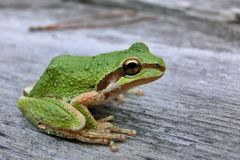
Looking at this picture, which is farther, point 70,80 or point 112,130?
point 70,80

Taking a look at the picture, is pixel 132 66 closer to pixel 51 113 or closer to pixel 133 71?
Answer: pixel 133 71

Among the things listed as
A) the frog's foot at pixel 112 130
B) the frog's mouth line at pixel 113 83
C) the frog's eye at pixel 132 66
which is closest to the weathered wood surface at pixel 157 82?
the frog's foot at pixel 112 130

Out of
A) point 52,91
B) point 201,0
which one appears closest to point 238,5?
point 201,0

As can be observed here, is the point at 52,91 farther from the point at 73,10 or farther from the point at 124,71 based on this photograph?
the point at 73,10

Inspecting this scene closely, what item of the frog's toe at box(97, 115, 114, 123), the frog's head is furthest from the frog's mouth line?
the frog's toe at box(97, 115, 114, 123)

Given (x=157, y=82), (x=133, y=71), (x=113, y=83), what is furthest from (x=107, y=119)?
(x=157, y=82)

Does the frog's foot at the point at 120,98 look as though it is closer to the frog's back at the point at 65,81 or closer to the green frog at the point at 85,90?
the green frog at the point at 85,90
